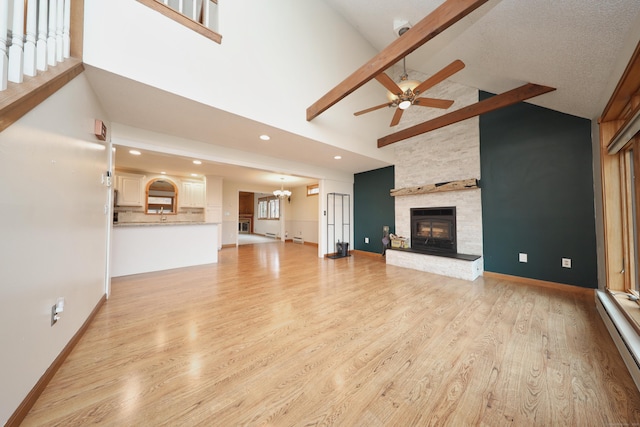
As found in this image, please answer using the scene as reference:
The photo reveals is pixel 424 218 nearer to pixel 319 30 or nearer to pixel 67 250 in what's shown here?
pixel 319 30

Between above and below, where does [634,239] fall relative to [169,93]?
below

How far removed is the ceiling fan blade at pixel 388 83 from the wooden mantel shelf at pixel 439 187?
2.24m

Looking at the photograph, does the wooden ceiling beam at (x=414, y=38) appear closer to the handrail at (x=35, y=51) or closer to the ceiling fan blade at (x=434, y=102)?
the ceiling fan blade at (x=434, y=102)

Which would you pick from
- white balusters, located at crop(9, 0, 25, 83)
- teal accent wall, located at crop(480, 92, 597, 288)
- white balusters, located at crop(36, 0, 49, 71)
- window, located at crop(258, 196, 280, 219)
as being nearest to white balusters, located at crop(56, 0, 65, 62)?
white balusters, located at crop(36, 0, 49, 71)

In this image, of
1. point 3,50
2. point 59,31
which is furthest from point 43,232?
point 59,31

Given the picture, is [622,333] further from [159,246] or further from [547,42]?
[159,246]

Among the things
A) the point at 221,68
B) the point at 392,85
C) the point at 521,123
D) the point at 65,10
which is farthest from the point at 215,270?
the point at 521,123

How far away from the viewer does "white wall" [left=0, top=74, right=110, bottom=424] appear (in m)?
1.03

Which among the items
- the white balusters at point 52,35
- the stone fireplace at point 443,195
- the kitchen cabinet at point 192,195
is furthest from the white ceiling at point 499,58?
Result: the kitchen cabinet at point 192,195

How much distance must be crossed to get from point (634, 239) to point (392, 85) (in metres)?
3.08

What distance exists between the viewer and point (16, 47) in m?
1.12

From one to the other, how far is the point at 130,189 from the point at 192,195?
1451mm

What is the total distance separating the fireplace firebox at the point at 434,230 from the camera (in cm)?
428

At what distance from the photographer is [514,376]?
1.43 meters
